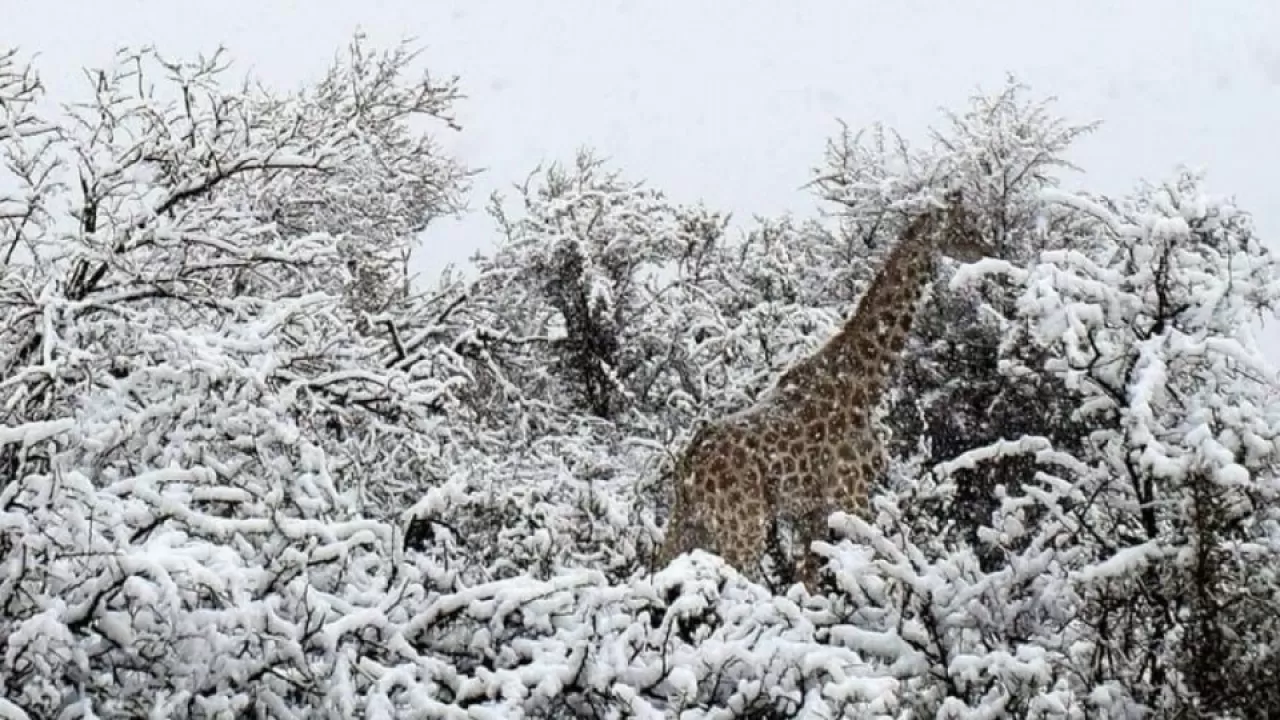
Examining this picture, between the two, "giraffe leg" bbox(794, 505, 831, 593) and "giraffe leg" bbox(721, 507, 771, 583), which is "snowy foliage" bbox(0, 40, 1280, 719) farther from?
"giraffe leg" bbox(721, 507, 771, 583)

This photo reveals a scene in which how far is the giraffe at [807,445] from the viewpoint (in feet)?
26.6

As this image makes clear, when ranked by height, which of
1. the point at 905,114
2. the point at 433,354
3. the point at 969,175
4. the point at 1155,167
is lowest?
the point at 433,354

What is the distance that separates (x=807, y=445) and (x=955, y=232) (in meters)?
1.56

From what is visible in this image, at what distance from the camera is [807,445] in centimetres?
839

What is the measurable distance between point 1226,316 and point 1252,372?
8.3 inches

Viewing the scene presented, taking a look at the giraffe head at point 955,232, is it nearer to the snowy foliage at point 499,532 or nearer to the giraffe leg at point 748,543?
the snowy foliage at point 499,532

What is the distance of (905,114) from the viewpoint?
35.2 meters

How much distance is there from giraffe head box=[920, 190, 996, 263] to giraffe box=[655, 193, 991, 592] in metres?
0.01

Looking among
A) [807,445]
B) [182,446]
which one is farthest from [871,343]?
[182,446]

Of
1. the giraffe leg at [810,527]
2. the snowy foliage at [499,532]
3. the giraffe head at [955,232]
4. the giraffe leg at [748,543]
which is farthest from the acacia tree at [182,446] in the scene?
the giraffe head at [955,232]

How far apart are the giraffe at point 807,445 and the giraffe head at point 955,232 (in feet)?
Answer: 0.03

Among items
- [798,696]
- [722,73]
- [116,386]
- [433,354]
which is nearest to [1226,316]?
[798,696]

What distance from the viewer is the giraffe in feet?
26.6

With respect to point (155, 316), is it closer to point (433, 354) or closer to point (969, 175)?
point (433, 354)
